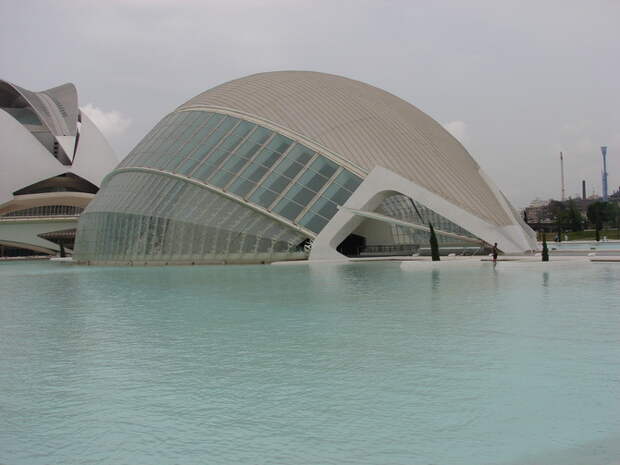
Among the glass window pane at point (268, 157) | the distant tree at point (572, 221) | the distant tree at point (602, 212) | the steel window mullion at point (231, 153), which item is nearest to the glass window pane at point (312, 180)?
the glass window pane at point (268, 157)

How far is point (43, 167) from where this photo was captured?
234ft

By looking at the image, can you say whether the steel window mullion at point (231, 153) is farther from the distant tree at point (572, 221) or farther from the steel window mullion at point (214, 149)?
the distant tree at point (572, 221)

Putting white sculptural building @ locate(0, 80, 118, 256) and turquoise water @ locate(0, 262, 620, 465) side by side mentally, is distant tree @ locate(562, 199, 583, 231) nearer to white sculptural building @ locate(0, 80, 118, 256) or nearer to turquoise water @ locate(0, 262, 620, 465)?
white sculptural building @ locate(0, 80, 118, 256)

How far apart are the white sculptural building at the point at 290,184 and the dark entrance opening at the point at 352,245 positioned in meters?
0.08

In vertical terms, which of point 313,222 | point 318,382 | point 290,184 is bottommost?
point 318,382

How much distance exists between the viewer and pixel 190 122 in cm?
3809

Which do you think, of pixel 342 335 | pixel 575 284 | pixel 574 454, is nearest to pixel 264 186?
pixel 575 284

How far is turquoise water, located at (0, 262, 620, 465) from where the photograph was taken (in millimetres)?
5414

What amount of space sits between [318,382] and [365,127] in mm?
27749

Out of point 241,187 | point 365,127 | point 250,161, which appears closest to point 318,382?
point 241,187

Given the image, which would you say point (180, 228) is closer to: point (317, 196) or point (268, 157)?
point (268, 157)

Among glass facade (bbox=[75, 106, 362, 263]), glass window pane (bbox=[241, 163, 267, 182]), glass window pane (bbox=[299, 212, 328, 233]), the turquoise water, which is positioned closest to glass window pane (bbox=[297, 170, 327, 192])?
glass facade (bbox=[75, 106, 362, 263])

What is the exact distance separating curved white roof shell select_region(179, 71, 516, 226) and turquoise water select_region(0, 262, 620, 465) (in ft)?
54.7

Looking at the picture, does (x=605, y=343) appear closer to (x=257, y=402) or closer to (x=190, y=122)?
(x=257, y=402)
